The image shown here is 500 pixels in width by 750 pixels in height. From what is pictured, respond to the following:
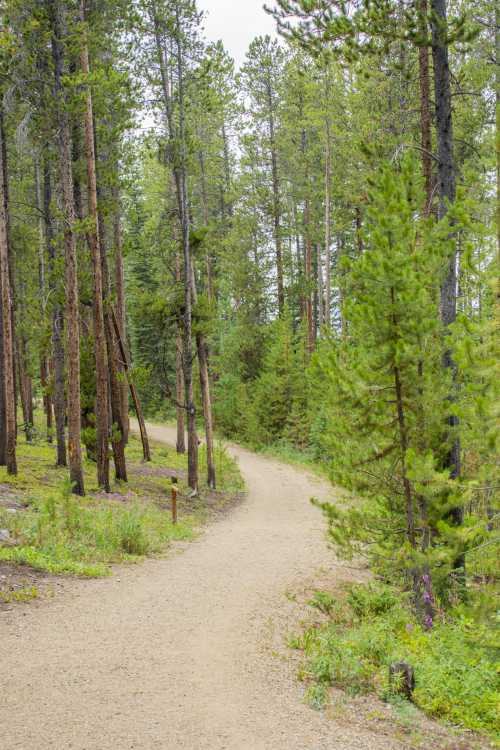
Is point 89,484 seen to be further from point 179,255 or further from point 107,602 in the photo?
point 179,255

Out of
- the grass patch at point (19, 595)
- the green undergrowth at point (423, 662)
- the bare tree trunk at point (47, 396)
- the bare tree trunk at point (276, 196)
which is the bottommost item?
the green undergrowth at point (423, 662)

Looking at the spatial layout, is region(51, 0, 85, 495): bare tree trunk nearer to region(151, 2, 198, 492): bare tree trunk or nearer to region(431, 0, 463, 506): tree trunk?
region(151, 2, 198, 492): bare tree trunk

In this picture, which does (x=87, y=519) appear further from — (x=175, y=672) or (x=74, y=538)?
(x=175, y=672)

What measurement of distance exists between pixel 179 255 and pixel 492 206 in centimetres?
1855

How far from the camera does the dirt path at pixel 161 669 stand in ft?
14.8

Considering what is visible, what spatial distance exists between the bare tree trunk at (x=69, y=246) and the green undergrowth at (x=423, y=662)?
25.9 feet

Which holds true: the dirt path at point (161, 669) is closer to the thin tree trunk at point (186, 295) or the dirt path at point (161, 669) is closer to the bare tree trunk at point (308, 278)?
the thin tree trunk at point (186, 295)

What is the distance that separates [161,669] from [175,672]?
0.15 metres

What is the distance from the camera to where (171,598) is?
8.35 metres

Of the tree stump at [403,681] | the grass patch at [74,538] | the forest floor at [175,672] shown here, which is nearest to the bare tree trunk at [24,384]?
the grass patch at [74,538]

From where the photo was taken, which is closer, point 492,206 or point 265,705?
point 265,705

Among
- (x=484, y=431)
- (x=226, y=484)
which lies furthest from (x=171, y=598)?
(x=226, y=484)

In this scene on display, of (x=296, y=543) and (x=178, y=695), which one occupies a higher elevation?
(x=178, y=695)

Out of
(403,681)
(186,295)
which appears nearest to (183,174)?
(186,295)
